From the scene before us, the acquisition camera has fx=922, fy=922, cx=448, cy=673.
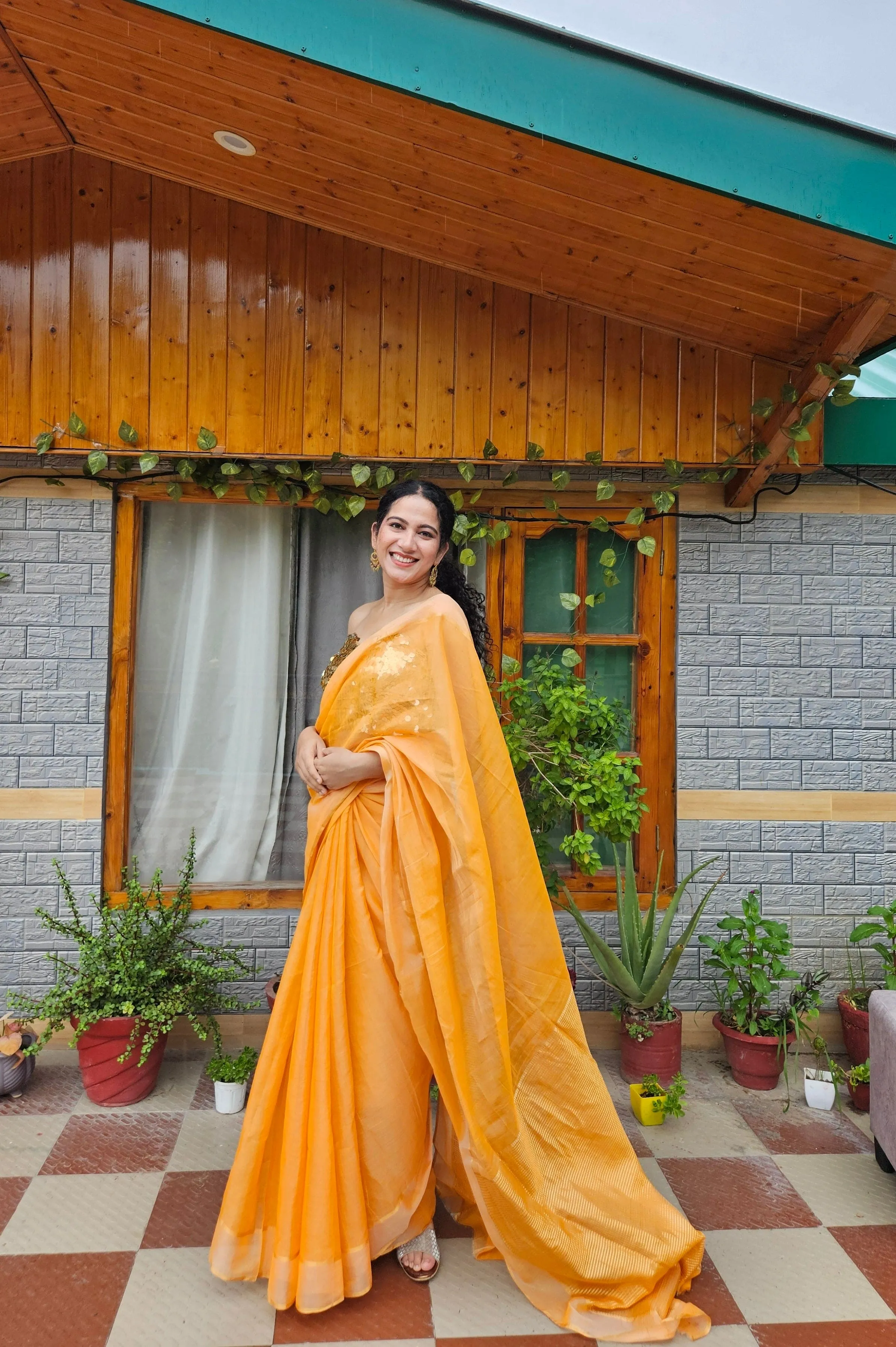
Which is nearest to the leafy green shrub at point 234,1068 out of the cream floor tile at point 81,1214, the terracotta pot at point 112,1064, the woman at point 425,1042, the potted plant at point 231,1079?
the potted plant at point 231,1079

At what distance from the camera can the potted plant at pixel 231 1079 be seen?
10.1ft

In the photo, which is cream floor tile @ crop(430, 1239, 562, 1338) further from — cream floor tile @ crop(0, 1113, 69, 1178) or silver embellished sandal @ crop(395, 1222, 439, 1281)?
cream floor tile @ crop(0, 1113, 69, 1178)

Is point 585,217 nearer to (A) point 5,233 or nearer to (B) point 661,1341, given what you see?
(A) point 5,233

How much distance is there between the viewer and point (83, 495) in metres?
3.50

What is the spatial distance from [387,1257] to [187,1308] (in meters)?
0.50

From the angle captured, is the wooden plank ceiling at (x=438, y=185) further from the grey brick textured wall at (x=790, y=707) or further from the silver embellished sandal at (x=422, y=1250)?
the silver embellished sandal at (x=422, y=1250)

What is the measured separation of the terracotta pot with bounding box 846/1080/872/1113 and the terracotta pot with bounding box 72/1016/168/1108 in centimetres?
242

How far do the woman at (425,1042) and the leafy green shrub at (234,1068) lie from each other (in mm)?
887

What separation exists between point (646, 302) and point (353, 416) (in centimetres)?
109

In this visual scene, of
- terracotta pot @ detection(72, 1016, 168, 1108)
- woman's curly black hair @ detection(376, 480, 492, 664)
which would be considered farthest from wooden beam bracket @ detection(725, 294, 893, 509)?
terracotta pot @ detection(72, 1016, 168, 1108)

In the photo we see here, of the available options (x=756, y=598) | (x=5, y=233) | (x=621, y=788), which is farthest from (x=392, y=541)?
(x=5, y=233)

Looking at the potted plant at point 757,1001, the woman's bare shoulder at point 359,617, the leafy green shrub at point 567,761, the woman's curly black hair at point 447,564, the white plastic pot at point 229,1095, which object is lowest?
the white plastic pot at point 229,1095

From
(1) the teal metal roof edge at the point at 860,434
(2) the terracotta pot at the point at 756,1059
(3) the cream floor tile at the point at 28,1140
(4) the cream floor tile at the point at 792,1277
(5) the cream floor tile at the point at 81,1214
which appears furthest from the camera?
(1) the teal metal roof edge at the point at 860,434

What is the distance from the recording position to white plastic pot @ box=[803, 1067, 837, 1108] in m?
3.20
